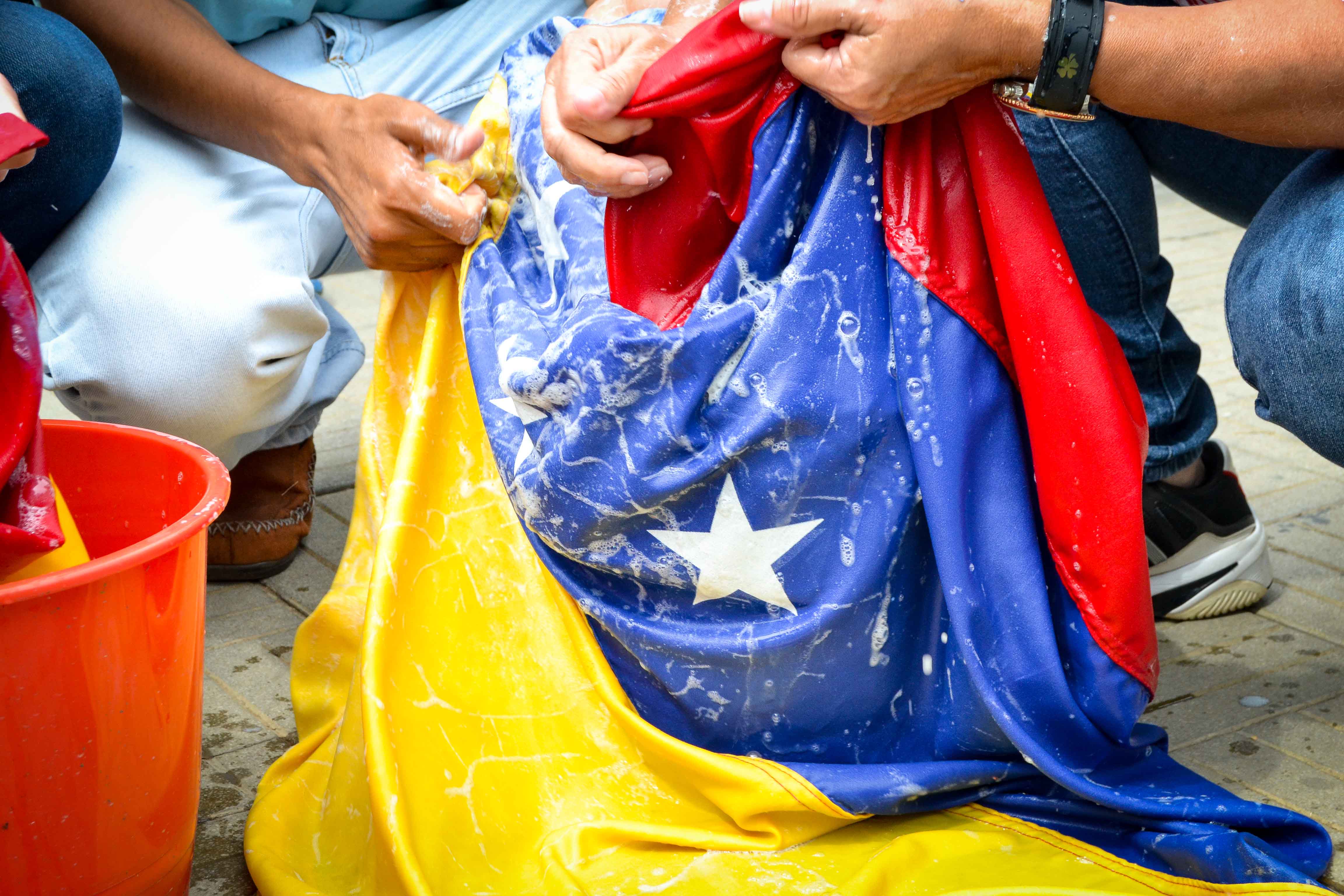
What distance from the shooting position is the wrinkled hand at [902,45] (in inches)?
37.4

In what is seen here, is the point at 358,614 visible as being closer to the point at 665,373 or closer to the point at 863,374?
the point at 665,373

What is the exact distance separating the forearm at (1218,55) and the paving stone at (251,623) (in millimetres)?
1273

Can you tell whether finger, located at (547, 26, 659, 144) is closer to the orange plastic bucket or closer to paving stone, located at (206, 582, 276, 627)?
the orange plastic bucket

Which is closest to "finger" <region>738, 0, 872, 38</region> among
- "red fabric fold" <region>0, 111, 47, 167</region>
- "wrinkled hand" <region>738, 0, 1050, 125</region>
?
"wrinkled hand" <region>738, 0, 1050, 125</region>

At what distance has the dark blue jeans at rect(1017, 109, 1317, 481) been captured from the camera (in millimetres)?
1213

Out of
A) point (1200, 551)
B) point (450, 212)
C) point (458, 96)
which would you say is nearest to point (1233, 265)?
point (1200, 551)

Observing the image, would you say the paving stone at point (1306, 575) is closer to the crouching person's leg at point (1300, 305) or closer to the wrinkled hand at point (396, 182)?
the crouching person's leg at point (1300, 305)

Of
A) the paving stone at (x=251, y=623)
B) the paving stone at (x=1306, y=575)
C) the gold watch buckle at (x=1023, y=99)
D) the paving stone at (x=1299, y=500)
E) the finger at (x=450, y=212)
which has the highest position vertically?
the gold watch buckle at (x=1023, y=99)

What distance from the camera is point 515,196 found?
136 cm

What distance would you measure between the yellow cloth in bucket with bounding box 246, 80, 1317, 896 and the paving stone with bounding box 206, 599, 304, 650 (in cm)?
31

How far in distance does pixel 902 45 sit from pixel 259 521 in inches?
49.2

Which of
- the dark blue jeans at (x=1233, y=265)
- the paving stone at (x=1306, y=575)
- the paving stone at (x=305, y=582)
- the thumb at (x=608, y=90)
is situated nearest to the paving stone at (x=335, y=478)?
the paving stone at (x=305, y=582)

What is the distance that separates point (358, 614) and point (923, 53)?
918mm

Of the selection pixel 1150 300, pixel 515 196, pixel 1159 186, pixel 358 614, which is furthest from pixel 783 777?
pixel 1159 186
